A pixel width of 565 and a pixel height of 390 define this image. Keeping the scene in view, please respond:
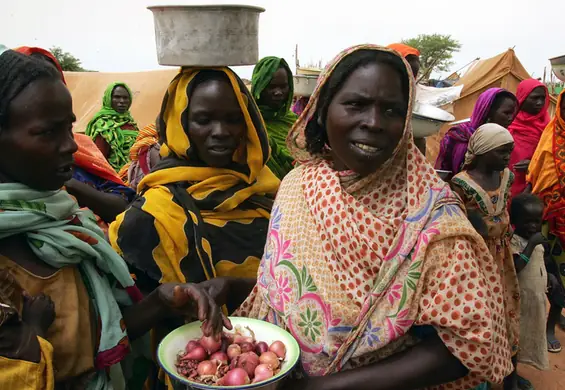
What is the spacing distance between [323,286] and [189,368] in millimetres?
431

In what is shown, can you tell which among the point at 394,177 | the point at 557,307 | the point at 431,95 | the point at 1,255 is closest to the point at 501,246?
the point at 557,307

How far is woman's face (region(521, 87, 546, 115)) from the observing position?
5.56 m

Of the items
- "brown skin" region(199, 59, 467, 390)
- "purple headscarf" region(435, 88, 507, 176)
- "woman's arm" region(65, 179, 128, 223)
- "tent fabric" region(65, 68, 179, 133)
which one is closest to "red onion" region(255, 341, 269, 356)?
"brown skin" region(199, 59, 467, 390)

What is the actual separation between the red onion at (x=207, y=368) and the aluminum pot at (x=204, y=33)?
1168 mm

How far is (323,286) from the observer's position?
148cm

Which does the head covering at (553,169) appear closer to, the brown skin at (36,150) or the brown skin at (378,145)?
the brown skin at (378,145)

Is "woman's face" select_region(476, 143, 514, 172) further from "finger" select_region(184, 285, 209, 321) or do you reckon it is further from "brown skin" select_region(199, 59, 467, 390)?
"finger" select_region(184, 285, 209, 321)

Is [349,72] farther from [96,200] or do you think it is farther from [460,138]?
[460,138]

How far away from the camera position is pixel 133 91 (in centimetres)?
1042

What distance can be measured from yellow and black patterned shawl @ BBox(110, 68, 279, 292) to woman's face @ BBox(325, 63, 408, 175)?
67cm

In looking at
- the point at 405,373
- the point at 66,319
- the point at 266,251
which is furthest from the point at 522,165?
the point at 66,319

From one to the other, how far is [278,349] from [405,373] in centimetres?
35

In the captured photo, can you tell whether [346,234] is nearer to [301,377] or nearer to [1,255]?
[301,377]

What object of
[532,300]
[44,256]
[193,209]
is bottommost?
[532,300]
